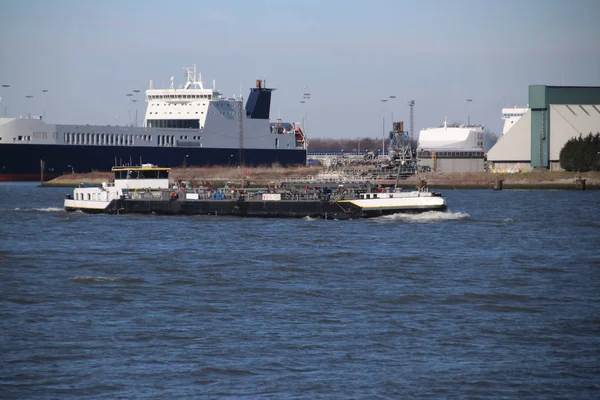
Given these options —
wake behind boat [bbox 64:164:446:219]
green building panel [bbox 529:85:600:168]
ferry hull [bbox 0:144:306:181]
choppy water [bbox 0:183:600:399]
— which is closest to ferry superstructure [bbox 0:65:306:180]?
ferry hull [bbox 0:144:306:181]

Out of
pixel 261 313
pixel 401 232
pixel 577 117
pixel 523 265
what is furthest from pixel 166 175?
pixel 577 117

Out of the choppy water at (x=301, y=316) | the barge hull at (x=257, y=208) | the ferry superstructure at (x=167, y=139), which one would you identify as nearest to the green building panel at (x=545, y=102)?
the ferry superstructure at (x=167, y=139)

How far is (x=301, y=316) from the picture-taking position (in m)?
22.7

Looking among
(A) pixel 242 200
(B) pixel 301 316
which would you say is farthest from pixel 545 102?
(B) pixel 301 316

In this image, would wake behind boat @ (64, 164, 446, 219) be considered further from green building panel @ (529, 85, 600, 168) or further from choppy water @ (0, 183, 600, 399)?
green building panel @ (529, 85, 600, 168)

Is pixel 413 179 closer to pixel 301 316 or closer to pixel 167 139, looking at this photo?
pixel 167 139

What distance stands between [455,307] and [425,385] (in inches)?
302

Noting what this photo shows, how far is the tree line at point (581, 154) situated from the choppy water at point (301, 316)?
58256 mm

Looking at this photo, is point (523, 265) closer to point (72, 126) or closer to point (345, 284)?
point (345, 284)

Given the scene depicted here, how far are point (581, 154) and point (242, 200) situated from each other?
5416cm

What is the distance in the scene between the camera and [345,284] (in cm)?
2823

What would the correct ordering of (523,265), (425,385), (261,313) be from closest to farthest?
(425,385) → (261,313) → (523,265)

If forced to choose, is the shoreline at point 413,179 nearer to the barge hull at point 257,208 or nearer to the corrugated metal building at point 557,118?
the corrugated metal building at point 557,118

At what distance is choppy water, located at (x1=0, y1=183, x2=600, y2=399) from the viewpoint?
671 inches
